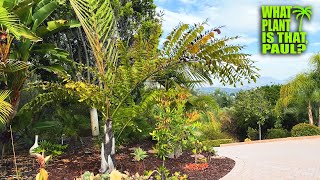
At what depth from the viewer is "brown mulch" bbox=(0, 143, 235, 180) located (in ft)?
22.2

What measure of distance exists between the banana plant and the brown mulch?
1.03 meters

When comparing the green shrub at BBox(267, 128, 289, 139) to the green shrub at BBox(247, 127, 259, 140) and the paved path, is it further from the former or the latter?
the paved path

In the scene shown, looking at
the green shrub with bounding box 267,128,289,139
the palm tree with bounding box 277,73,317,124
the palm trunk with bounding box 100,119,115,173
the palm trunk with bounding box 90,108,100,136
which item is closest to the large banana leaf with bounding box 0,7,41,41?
the palm trunk with bounding box 100,119,115,173

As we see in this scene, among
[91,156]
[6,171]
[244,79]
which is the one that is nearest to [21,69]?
[6,171]

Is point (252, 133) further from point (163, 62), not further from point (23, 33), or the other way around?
point (23, 33)

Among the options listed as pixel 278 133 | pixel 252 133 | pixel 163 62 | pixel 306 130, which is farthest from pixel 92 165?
pixel 252 133

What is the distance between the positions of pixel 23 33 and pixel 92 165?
2.71m

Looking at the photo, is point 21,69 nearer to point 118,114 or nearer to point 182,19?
point 118,114

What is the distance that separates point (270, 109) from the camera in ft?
68.3

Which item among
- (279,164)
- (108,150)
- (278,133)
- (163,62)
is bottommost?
(279,164)

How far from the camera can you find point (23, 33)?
6.05 m

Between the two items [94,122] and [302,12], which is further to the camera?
[302,12]

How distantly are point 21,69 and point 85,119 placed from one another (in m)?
3.47

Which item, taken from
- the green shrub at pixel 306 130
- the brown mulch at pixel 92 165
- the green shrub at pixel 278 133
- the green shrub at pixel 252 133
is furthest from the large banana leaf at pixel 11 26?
the green shrub at pixel 252 133
